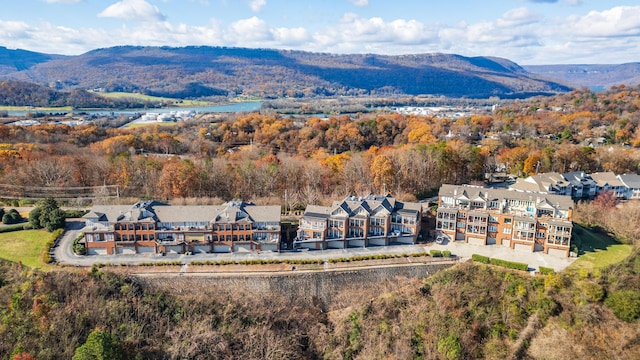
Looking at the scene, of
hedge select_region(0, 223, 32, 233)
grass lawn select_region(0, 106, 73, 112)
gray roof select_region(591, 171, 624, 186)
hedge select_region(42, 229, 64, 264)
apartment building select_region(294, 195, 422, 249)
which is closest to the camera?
hedge select_region(42, 229, 64, 264)

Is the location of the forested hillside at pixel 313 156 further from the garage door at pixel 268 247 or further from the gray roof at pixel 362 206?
the garage door at pixel 268 247

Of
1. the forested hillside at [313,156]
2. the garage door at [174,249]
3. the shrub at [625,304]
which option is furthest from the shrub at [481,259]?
the garage door at [174,249]

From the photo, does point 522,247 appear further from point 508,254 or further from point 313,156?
point 313,156

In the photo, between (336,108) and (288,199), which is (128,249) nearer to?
(288,199)

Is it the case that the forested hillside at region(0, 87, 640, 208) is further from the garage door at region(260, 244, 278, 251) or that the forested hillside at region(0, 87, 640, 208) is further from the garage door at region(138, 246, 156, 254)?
the garage door at region(138, 246, 156, 254)

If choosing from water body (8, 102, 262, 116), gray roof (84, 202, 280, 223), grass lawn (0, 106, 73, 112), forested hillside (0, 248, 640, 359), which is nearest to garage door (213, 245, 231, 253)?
gray roof (84, 202, 280, 223)

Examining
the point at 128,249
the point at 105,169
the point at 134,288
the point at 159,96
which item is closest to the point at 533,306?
the point at 134,288

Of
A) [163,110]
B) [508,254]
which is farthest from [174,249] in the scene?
[163,110]
